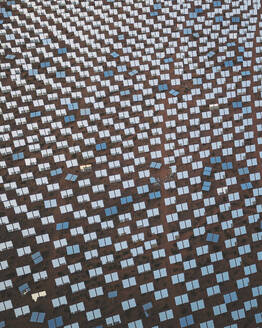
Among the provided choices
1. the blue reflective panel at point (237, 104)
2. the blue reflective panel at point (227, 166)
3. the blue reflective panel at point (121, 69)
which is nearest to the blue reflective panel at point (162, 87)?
the blue reflective panel at point (121, 69)

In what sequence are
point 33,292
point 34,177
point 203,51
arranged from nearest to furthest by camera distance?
point 33,292 < point 34,177 < point 203,51

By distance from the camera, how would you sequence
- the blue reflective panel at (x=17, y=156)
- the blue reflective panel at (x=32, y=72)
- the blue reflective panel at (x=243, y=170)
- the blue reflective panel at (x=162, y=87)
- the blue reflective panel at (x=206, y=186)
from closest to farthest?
the blue reflective panel at (x=17, y=156)
the blue reflective panel at (x=206, y=186)
the blue reflective panel at (x=243, y=170)
the blue reflective panel at (x=32, y=72)
the blue reflective panel at (x=162, y=87)

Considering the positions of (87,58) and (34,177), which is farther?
(87,58)

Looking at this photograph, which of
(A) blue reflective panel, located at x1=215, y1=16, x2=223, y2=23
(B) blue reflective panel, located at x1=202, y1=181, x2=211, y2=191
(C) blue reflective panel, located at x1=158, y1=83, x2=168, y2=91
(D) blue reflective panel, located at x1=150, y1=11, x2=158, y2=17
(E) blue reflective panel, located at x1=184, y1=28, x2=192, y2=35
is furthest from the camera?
(A) blue reflective panel, located at x1=215, y1=16, x2=223, y2=23

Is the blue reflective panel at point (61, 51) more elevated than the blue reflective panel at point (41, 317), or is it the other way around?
the blue reflective panel at point (61, 51)

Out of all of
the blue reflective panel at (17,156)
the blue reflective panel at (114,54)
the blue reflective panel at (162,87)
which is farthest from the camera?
the blue reflective panel at (114,54)

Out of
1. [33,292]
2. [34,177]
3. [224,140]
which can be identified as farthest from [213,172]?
[33,292]

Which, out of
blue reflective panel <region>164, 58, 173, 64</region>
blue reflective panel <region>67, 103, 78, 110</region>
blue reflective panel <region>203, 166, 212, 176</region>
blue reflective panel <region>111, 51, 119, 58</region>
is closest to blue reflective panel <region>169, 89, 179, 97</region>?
blue reflective panel <region>164, 58, 173, 64</region>

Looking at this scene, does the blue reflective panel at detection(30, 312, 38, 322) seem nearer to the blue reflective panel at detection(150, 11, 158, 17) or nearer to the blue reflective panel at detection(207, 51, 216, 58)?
the blue reflective panel at detection(207, 51, 216, 58)

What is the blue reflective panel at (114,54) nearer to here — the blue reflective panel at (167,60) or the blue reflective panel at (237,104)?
the blue reflective panel at (167,60)

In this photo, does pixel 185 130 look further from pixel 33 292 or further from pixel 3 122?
pixel 33 292

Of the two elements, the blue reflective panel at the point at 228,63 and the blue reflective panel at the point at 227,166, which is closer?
the blue reflective panel at the point at 227,166
